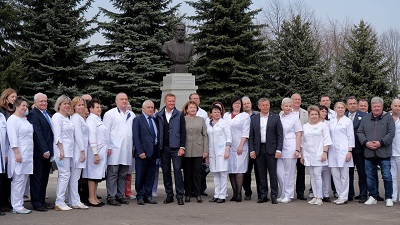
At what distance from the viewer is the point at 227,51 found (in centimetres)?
2308

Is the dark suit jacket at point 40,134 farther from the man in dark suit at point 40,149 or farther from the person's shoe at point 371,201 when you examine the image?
the person's shoe at point 371,201

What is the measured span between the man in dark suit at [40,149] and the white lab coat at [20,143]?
0.54 feet

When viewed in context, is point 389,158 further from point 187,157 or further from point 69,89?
point 69,89

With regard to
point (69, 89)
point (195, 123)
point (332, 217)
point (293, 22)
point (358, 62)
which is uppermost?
point (293, 22)

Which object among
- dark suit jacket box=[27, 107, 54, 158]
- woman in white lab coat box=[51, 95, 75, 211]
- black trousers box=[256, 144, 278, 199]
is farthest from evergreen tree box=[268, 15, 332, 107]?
dark suit jacket box=[27, 107, 54, 158]

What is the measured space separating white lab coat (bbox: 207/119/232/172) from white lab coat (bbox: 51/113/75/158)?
8.61ft

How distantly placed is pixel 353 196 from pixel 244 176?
215 cm

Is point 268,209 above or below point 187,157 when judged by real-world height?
below

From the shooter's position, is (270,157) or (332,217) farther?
(270,157)

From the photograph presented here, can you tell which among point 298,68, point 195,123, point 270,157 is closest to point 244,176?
point 270,157

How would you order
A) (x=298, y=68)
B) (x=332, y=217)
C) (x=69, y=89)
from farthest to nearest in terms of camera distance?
1. (x=298, y=68)
2. (x=69, y=89)
3. (x=332, y=217)

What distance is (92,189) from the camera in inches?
376

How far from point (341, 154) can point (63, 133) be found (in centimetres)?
499

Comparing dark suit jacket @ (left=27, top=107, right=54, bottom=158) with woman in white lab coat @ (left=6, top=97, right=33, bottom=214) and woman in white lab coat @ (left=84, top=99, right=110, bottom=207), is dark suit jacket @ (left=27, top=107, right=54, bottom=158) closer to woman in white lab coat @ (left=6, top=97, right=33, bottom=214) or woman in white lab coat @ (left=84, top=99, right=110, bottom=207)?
woman in white lab coat @ (left=6, top=97, right=33, bottom=214)
